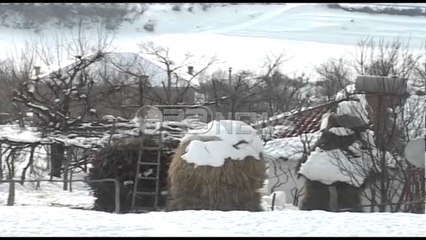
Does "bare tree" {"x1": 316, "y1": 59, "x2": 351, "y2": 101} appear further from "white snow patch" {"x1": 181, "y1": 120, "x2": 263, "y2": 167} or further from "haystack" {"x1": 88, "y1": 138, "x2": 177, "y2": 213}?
"white snow patch" {"x1": 181, "y1": 120, "x2": 263, "y2": 167}

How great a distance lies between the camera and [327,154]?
12.2 metres

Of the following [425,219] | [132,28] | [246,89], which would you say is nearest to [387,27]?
[246,89]

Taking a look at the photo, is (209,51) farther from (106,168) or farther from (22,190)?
(106,168)

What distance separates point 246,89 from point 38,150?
36.9 ft

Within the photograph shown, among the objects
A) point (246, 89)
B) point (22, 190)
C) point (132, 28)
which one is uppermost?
point (132, 28)

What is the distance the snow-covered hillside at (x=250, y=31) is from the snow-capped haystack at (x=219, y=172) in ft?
41.5

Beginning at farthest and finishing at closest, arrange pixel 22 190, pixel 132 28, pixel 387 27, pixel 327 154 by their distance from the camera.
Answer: pixel 132 28 → pixel 387 27 → pixel 22 190 → pixel 327 154

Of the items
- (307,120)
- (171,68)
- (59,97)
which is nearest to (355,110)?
(307,120)

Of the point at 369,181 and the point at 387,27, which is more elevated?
the point at 387,27

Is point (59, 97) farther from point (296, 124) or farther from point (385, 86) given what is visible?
point (385, 86)

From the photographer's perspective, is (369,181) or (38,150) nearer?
(369,181)

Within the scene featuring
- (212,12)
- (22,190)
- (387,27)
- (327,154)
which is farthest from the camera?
(212,12)

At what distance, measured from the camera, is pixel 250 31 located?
161ft

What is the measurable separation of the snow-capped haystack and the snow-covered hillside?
12.7 meters
